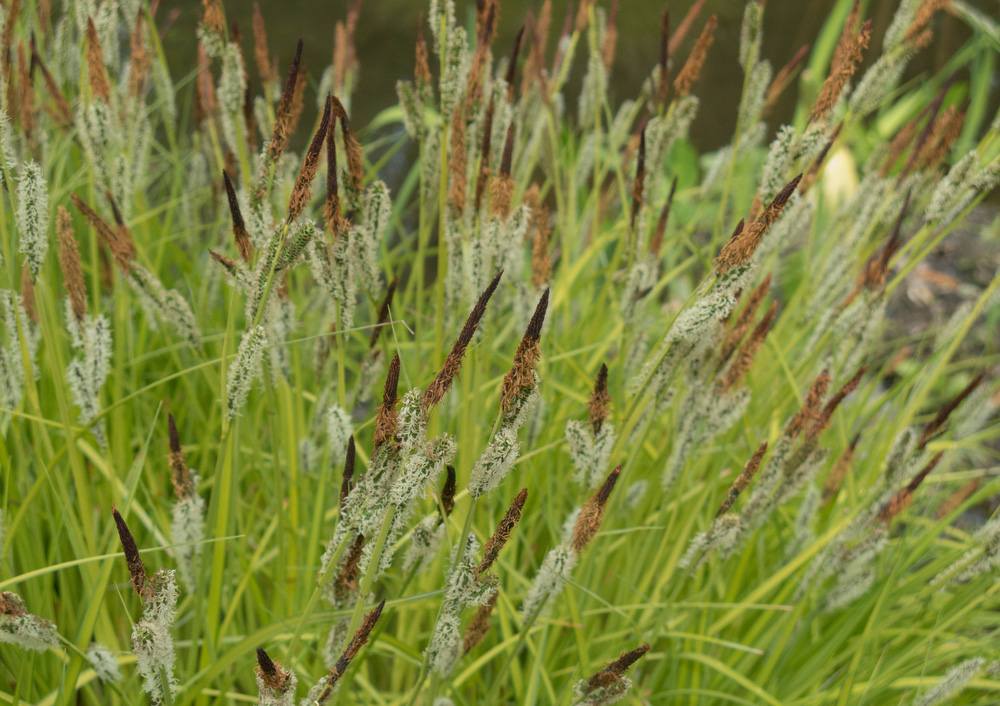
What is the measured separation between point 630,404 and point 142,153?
3.79ft

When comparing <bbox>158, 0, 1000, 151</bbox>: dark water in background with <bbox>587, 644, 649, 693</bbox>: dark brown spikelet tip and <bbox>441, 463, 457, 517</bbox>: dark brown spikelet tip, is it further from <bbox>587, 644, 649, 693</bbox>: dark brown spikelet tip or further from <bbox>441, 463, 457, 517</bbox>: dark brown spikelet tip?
<bbox>587, 644, 649, 693</bbox>: dark brown spikelet tip

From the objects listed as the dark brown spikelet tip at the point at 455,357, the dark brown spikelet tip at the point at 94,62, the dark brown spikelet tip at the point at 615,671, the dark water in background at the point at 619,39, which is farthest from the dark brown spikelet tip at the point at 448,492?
the dark water in background at the point at 619,39

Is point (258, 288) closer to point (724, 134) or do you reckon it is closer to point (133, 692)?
point (133, 692)

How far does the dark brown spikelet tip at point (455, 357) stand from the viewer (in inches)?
23.6

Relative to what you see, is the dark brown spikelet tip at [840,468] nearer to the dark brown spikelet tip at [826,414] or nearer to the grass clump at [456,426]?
the grass clump at [456,426]

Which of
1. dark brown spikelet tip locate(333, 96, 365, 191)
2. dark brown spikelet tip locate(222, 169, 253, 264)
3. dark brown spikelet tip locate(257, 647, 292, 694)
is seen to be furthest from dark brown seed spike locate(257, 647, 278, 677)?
dark brown spikelet tip locate(333, 96, 365, 191)

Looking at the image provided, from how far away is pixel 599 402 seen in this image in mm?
884

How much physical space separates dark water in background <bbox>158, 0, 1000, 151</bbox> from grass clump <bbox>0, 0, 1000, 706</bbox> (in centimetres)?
113

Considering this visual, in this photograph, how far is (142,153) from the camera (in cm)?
148

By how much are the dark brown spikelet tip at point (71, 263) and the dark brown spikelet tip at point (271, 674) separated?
2.01 ft

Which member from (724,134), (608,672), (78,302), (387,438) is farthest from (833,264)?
(724,134)

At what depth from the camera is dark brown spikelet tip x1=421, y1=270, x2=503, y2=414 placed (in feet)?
1.97

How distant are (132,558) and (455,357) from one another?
1.15 feet

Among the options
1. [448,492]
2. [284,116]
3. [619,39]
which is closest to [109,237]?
[284,116]
